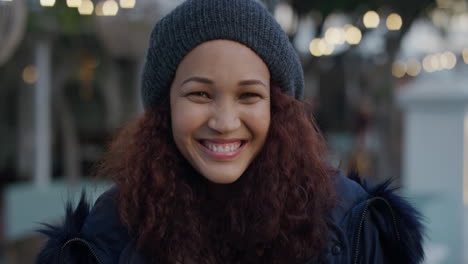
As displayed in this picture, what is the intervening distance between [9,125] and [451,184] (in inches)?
314

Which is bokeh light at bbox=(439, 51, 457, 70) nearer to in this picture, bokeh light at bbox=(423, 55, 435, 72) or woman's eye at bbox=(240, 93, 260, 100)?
bokeh light at bbox=(423, 55, 435, 72)

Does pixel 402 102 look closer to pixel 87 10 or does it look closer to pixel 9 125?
pixel 87 10

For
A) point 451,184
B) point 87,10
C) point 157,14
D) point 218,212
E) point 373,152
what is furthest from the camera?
point 373,152

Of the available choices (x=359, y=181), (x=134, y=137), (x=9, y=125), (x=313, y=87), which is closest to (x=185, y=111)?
(x=134, y=137)

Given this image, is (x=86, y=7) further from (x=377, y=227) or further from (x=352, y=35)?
(x=352, y=35)

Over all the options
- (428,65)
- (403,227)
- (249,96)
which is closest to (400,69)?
(428,65)

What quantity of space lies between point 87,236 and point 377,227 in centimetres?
Answer: 80

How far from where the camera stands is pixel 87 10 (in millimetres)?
3455

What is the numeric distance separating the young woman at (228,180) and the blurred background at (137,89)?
0.74m

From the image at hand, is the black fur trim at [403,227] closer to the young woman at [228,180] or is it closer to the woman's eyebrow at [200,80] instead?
the young woman at [228,180]

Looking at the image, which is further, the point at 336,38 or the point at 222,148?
the point at 336,38

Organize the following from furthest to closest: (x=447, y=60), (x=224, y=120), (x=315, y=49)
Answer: (x=447, y=60) < (x=315, y=49) < (x=224, y=120)

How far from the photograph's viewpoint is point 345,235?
170 centimetres

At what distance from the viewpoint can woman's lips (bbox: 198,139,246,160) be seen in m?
1.65
